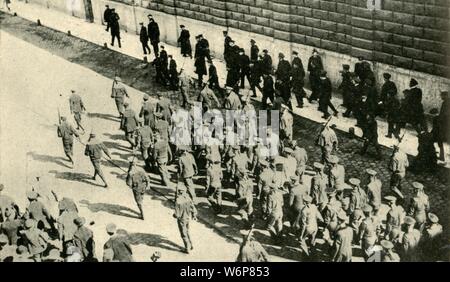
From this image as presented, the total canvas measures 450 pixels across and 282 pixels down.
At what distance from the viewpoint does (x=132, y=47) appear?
2508 cm

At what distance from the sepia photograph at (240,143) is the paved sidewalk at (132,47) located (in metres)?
0.10

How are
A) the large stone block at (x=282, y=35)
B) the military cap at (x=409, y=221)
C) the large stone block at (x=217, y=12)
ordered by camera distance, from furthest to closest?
the large stone block at (x=217, y=12) < the large stone block at (x=282, y=35) < the military cap at (x=409, y=221)

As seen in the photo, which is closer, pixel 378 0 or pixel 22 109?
pixel 378 0

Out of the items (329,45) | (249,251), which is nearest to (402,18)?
(329,45)

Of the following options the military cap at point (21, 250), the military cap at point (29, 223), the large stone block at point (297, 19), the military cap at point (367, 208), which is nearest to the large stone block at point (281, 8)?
the large stone block at point (297, 19)

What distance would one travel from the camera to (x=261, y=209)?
14.0 metres

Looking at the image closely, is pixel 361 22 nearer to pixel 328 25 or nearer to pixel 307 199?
pixel 328 25

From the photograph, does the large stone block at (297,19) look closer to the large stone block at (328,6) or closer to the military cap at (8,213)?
the large stone block at (328,6)

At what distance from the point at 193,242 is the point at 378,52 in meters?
8.37

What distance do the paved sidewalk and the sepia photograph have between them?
0.31 ft

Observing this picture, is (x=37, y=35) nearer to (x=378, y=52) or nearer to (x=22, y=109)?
(x=22, y=109)

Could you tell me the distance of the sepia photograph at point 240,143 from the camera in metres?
12.8

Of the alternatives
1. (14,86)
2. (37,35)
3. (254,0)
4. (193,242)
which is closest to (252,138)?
(193,242)
